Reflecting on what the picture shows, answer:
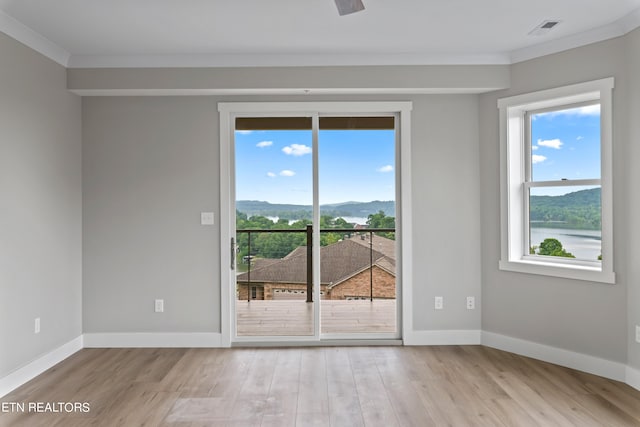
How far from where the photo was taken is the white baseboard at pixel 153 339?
13.9 feet

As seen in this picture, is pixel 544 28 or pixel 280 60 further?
pixel 280 60

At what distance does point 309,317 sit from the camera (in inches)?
173

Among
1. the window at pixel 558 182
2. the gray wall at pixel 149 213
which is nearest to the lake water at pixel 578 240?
the window at pixel 558 182

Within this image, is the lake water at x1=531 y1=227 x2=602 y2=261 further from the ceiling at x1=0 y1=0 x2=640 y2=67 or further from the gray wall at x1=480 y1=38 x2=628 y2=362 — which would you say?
the ceiling at x1=0 y1=0 x2=640 y2=67

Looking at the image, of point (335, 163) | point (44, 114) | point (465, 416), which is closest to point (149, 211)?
point (44, 114)

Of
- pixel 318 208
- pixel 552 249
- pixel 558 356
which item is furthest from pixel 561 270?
pixel 318 208

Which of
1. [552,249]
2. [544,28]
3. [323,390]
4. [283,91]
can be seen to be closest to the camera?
[323,390]

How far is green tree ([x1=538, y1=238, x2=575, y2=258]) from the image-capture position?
3.87 m

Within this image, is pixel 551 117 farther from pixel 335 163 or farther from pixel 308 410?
pixel 308 410

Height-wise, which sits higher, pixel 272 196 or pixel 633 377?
pixel 272 196

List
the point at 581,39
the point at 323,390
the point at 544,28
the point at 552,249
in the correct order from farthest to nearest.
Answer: the point at 552,249 < the point at 581,39 < the point at 544,28 < the point at 323,390

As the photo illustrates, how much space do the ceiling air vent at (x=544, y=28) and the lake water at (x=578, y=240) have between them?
5.29 feet

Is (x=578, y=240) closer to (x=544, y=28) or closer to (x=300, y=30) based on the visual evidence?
(x=544, y=28)

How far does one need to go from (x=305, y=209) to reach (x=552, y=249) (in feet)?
7.29
